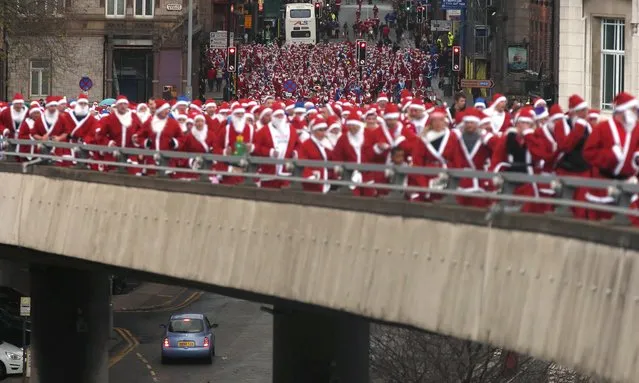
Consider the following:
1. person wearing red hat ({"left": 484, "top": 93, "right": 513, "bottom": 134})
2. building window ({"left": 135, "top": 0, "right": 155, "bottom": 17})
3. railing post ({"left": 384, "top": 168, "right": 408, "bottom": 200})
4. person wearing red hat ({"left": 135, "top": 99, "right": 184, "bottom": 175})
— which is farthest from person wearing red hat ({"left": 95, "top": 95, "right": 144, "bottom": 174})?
building window ({"left": 135, "top": 0, "right": 155, "bottom": 17})

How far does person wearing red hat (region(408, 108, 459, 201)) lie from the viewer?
73.9 feet

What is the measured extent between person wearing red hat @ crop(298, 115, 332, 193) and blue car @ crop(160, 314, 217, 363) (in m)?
29.1

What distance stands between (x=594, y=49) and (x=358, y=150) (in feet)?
71.4

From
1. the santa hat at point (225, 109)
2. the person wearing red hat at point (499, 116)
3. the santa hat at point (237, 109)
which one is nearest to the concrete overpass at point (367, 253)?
the santa hat at point (237, 109)

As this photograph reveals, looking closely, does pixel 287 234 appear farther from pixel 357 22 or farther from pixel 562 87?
pixel 357 22

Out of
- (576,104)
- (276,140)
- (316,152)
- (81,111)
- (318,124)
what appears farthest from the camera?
(81,111)

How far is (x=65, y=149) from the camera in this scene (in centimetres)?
3222

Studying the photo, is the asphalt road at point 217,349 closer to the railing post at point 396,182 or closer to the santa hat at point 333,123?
the santa hat at point 333,123

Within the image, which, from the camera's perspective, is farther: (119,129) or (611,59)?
(611,59)

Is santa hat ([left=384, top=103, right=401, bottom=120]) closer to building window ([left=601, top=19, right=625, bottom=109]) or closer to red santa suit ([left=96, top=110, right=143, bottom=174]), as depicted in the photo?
red santa suit ([left=96, top=110, right=143, bottom=174])

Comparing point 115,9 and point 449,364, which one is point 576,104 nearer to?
point 449,364

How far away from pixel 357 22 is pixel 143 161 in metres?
108

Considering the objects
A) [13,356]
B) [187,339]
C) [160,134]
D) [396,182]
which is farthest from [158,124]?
[187,339]

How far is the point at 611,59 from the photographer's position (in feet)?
146
